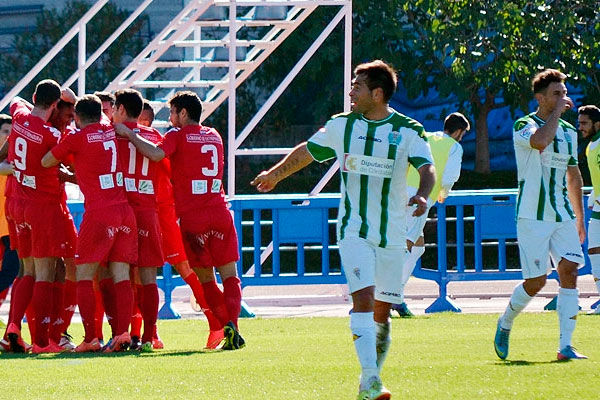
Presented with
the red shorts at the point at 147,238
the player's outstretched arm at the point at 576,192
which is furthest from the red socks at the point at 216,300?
the player's outstretched arm at the point at 576,192

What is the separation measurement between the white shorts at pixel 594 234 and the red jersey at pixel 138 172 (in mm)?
5198

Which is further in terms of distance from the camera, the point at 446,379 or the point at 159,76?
the point at 159,76

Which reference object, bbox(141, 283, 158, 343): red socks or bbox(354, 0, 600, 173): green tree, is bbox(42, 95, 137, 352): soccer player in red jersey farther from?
bbox(354, 0, 600, 173): green tree

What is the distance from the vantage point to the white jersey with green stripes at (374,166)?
28.1 ft

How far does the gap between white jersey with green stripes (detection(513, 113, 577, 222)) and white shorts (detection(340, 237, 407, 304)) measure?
197 cm

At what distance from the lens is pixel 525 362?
1011 centimetres

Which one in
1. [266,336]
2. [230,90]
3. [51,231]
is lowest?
[266,336]

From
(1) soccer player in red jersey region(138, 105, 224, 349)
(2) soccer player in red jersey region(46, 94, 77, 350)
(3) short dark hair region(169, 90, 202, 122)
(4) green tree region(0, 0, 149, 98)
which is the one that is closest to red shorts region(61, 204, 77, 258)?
(2) soccer player in red jersey region(46, 94, 77, 350)

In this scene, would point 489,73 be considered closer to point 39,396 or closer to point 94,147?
point 94,147

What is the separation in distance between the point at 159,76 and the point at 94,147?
19830mm

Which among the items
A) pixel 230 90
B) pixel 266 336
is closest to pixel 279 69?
pixel 230 90

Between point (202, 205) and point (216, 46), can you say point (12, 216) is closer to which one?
point (202, 205)

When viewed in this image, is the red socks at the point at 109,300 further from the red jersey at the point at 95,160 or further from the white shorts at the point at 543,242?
the white shorts at the point at 543,242

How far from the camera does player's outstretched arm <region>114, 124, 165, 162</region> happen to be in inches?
449
